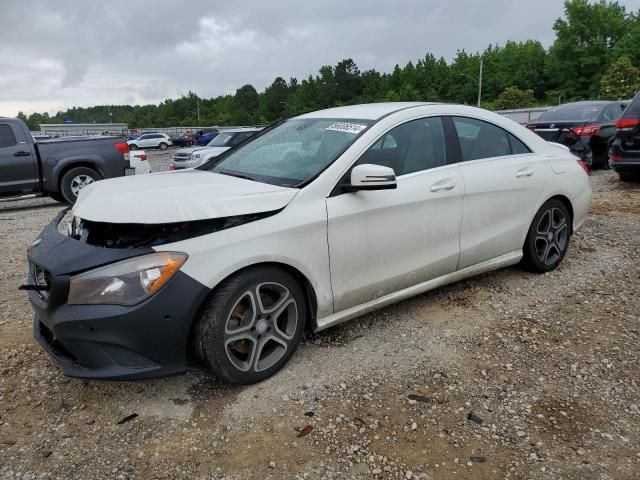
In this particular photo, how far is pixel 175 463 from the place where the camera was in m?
2.43

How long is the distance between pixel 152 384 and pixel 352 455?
132cm

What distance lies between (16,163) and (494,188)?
873 cm

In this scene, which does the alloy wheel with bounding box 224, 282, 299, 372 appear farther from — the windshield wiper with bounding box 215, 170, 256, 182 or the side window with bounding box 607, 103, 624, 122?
the side window with bounding box 607, 103, 624, 122

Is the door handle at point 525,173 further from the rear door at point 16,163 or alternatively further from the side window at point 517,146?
the rear door at point 16,163

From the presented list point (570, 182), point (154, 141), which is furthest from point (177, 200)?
point (154, 141)

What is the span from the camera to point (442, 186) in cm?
373

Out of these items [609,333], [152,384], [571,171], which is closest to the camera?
[152,384]

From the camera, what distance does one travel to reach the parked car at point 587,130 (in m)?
10.3

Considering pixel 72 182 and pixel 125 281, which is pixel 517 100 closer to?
pixel 72 182

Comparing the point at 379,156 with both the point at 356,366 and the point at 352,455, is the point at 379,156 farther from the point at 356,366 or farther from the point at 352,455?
the point at 352,455

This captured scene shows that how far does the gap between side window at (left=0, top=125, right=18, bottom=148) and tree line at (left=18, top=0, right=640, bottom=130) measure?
48852 millimetres

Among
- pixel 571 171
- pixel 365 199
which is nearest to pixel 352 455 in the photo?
pixel 365 199

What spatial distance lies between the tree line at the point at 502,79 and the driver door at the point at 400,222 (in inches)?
1966

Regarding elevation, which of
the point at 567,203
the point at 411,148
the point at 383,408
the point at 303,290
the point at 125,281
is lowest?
the point at 383,408
